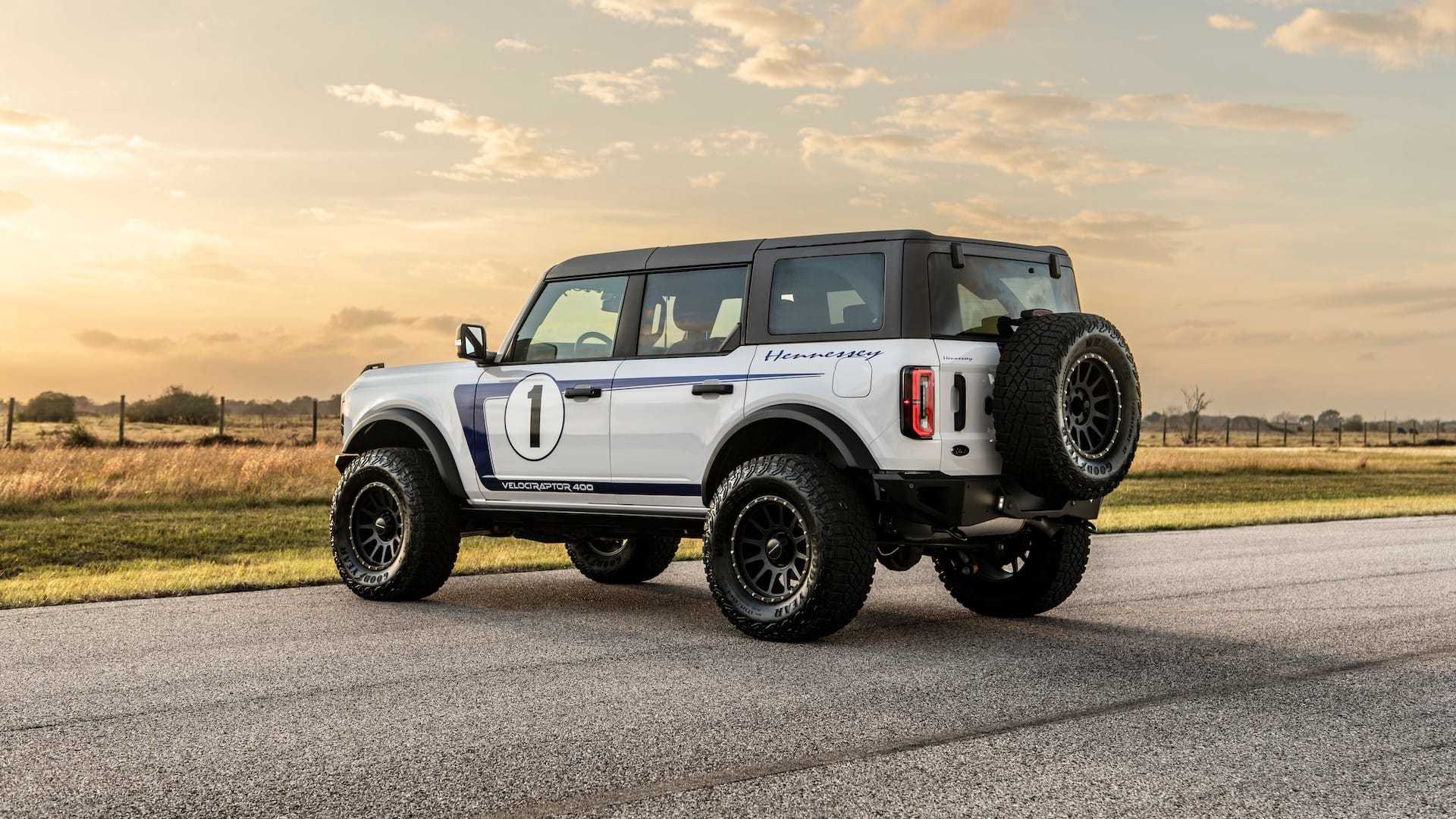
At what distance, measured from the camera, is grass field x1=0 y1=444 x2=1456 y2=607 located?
453 inches

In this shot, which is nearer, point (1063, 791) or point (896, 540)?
point (1063, 791)

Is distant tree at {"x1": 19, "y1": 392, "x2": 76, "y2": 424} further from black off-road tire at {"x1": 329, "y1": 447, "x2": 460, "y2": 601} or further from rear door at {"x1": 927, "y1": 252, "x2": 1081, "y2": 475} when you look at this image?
rear door at {"x1": 927, "y1": 252, "x2": 1081, "y2": 475}

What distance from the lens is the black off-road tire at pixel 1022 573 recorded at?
8.71 m

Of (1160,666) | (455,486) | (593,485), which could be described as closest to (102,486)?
(455,486)

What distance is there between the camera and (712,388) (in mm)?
8102

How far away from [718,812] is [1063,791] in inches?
47.5

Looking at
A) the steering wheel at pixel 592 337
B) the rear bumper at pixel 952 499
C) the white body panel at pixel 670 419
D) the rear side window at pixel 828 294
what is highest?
the rear side window at pixel 828 294

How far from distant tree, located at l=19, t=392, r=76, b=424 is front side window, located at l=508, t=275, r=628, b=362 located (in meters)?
57.2

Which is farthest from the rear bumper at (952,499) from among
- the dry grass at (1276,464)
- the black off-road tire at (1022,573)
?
the dry grass at (1276,464)

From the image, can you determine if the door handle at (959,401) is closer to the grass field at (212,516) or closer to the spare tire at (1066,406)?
the spare tire at (1066,406)

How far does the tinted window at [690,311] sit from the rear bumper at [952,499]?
1.51 meters

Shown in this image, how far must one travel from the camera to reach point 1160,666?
700 centimetres

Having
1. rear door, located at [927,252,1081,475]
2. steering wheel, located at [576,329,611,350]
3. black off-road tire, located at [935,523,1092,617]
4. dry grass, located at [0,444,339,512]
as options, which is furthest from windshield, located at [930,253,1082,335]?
dry grass, located at [0,444,339,512]

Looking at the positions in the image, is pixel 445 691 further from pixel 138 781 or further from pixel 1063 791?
pixel 1063 791
